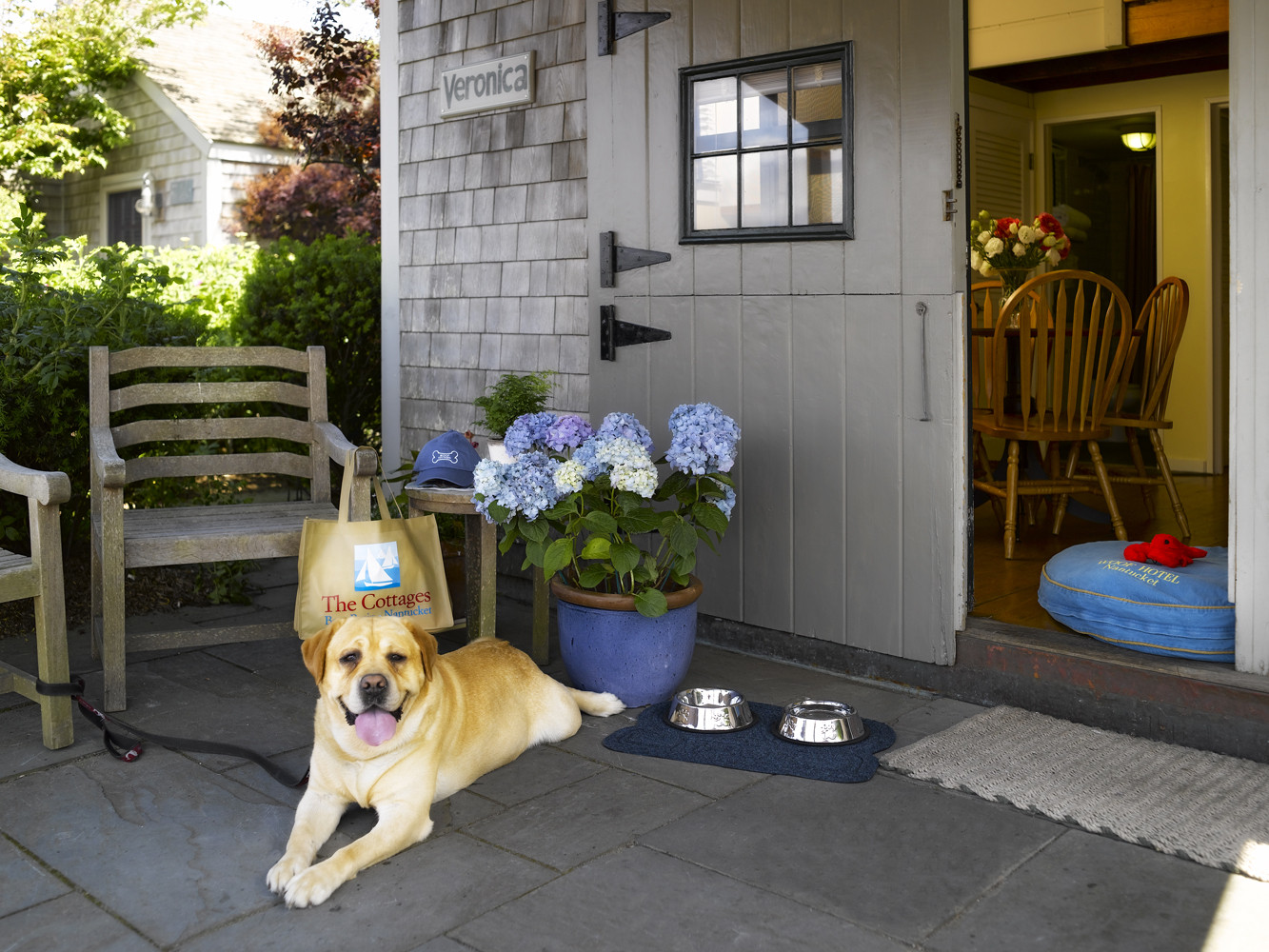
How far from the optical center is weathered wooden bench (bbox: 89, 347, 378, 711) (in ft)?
10.5

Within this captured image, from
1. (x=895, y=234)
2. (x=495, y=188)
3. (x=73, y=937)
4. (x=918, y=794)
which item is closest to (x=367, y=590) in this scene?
(x=73, y=937)

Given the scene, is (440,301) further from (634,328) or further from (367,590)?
(367,590)

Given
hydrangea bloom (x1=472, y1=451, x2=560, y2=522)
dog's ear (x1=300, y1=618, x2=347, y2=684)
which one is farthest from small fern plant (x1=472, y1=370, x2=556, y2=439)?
dog's ear (x1=300, y1=618, x2=347, y2=684)

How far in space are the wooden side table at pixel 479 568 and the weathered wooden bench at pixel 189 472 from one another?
0.82 feet

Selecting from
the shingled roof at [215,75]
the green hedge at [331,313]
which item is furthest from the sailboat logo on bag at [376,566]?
the shingled roof at [215,75]

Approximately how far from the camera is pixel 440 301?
4988mm

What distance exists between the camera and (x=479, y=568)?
365cm

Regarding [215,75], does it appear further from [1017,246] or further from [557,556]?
[557,556]

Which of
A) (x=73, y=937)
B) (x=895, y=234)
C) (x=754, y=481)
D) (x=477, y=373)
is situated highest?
(x=895, y=234)

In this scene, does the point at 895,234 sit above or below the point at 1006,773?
above

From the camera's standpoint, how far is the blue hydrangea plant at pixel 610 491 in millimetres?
3105

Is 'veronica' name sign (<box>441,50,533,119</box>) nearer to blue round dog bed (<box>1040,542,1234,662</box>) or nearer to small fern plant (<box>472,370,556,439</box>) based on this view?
small fern plant (<box>472,370,556,439</box>)

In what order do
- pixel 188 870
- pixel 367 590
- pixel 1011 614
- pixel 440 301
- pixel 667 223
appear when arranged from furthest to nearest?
pixel 440 301, pixel 667 223, pixel 1011 614, pixel 367 590, pixel 188 870

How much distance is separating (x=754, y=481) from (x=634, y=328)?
682mm
